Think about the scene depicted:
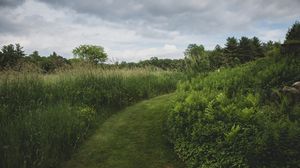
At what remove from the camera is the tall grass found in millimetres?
6344

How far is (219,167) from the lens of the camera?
5.52 metres

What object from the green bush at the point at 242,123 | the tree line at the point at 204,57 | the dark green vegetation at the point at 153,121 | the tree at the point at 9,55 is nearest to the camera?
the green bush at the point at 242,123

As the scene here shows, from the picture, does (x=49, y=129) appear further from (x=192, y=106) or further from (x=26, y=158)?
(x=192, y=106)

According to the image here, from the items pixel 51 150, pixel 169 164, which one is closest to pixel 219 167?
pixel 169 164

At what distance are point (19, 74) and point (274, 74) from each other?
322 inches

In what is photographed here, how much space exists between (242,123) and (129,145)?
10.1ft

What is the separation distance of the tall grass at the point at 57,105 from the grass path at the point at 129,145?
15.4 inches

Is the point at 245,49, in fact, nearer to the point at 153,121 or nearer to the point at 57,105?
the point at 153,121

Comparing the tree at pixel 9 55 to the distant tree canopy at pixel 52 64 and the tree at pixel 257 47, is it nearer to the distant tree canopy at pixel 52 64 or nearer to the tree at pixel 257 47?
the distant tree canopy at pixel 52 64

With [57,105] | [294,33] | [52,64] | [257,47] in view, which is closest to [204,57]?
[294,33]

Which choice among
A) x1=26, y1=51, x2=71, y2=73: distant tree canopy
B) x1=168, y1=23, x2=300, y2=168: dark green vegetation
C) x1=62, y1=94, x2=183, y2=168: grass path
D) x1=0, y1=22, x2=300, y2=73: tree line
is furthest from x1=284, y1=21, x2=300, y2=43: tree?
x1=26, y1=51, x2=71, y2=73: distant tree canopy

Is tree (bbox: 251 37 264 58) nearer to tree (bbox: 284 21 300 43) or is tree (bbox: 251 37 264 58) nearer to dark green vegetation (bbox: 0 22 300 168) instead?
tree (bbox: 284 21 300 43)

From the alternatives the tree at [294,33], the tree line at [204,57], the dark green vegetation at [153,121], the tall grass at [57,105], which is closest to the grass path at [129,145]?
the dark green vegetation at [153,121]

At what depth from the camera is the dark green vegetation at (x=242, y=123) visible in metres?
5.04
